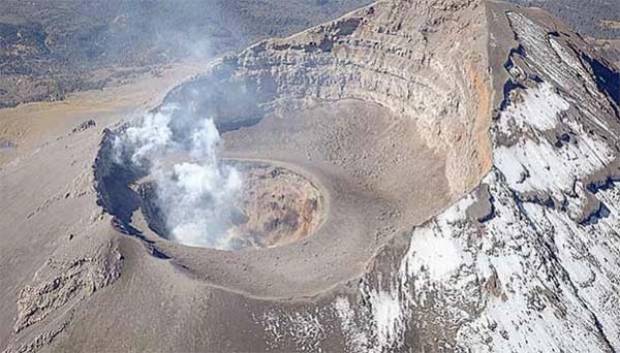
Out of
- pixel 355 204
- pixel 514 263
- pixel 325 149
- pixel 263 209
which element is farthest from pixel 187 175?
pixel 514 263

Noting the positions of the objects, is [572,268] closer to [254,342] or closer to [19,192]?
[254,342]

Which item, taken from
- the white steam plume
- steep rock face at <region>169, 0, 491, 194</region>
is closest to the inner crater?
the white steam plume

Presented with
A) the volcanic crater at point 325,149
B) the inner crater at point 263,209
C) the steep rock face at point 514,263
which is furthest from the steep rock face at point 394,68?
the inner crater at point 263,209

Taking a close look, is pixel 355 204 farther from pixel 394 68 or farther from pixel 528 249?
pixel 394 68

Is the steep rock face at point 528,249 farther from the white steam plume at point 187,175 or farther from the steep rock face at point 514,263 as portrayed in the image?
the white steam plume at point 187,175

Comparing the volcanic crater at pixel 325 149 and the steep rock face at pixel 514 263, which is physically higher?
the steep rock face at pixel 514 263

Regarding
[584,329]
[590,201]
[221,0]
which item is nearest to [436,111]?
[590,201]

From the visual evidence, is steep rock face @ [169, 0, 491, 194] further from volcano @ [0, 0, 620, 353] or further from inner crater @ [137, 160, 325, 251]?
inner crater @ [137, 160, 325, 251]
